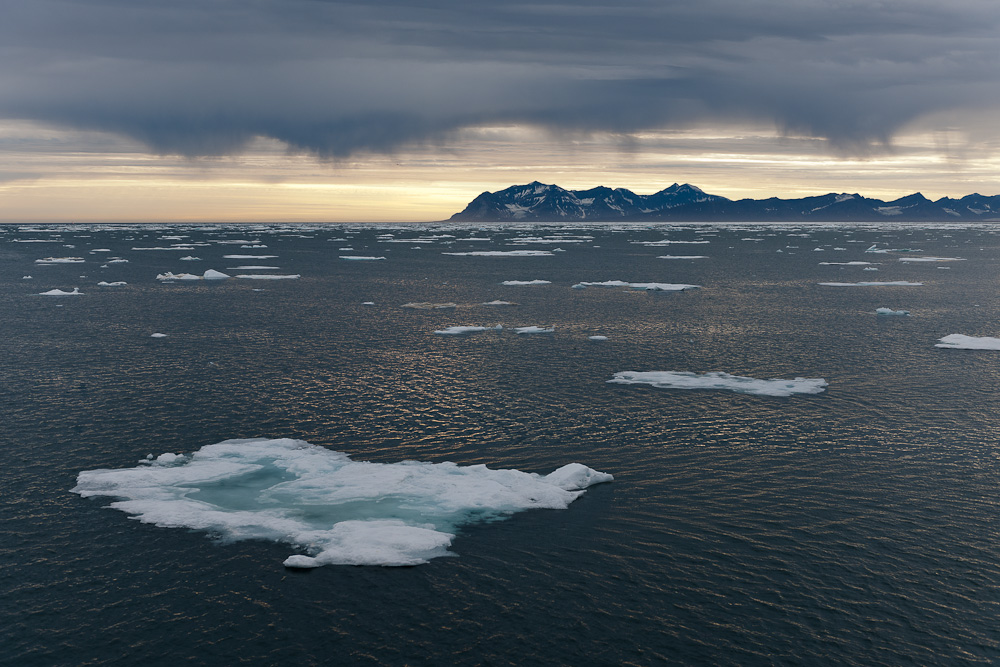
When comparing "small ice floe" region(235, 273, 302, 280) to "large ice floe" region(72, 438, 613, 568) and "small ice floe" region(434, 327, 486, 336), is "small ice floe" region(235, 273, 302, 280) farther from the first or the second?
"large ice floe" region(72, 438, 613, 568)

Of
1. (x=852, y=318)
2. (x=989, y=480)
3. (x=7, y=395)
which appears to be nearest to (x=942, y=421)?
(x=989, y=480)

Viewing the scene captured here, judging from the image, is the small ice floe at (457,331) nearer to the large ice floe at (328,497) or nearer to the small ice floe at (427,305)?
the small ice floe at (427,305)

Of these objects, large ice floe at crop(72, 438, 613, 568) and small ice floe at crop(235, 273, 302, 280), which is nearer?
large ice floe at crop(72, 438, 613, 568)

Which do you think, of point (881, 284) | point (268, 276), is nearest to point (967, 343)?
point (881, 284)

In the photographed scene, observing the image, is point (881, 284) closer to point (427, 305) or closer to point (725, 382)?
point (427, 305)

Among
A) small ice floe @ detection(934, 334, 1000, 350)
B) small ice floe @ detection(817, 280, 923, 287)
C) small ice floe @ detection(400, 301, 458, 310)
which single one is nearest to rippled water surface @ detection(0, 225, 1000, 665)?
small ice floe @ detection(934, 334, 1000, 350)

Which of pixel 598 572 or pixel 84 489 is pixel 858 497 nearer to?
pixel 598 572
